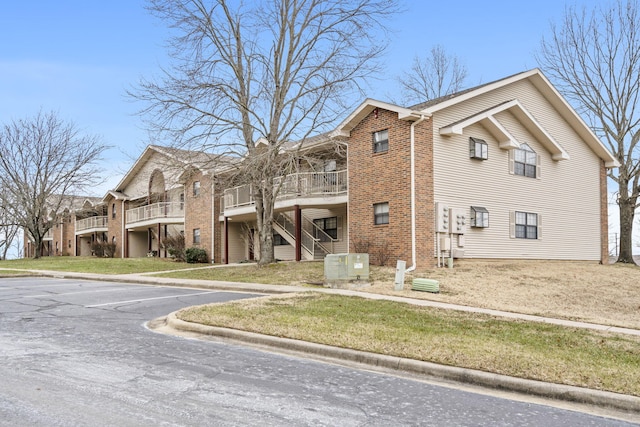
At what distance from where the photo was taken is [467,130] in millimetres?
22281

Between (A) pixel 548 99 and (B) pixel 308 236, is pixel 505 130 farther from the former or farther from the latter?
(B) pixel 308 236

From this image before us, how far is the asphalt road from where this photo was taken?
16.7ft

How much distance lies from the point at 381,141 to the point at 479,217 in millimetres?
4953

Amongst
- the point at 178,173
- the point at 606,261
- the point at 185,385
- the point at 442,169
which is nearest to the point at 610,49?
the point at 606,261

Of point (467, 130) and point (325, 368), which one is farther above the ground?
point (467, 130)

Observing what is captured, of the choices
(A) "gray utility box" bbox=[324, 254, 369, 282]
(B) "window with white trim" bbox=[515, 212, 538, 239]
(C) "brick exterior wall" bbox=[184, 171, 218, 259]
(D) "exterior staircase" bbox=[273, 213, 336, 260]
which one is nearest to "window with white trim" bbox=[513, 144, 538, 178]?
(B) "window with white trim" bbox=[515, 212, 538, 239]

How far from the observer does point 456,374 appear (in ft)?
22.4

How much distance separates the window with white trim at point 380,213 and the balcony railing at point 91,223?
34.3 m

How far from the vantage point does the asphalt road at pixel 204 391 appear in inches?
200

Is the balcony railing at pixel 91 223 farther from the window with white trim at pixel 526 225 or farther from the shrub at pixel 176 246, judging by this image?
the window with white trim at pixel 526 225

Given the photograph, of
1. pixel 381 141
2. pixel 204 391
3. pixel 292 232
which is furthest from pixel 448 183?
pixel 204 391

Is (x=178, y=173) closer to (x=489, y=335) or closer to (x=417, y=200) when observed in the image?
(x=417, y=200)

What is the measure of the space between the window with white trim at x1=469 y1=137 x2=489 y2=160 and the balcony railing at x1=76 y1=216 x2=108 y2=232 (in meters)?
36.6

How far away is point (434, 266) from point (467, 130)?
5.84m
